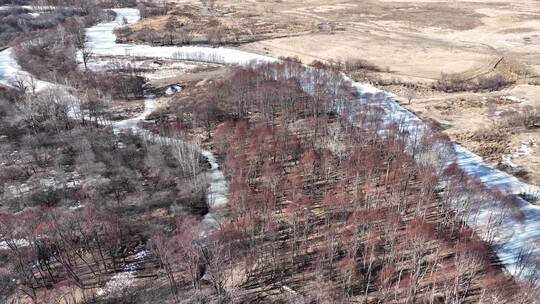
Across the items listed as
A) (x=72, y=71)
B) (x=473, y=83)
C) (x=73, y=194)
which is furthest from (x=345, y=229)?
(x=72, y=71)

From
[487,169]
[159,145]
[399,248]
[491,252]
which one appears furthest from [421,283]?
[159,145]

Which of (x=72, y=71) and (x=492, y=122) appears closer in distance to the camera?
(x=492, y=122)

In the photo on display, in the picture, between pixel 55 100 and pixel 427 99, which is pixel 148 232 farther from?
pixel 427 99

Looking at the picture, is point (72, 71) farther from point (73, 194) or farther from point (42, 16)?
point (42, 16)

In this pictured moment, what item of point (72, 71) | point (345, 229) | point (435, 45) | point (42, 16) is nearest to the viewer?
point (345, 229)

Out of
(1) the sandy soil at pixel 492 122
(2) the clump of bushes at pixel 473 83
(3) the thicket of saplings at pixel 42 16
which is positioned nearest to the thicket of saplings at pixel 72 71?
(3) the thicket of saplings at pixel 42 16

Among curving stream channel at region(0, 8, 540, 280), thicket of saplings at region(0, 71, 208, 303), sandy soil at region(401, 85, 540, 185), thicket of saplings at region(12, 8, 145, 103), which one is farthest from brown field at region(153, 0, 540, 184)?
thicket of saplings at region(0, 71, 208, 303)
